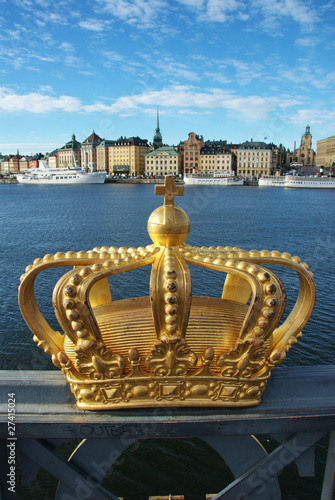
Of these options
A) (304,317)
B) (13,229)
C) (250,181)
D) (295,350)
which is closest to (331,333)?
(295,350)

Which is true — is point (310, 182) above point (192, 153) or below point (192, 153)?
below

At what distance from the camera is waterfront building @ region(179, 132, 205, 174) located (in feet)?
305

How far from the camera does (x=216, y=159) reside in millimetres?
92000

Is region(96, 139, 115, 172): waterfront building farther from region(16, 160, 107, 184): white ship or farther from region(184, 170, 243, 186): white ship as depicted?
region(184, 170, 243, 186): white ship

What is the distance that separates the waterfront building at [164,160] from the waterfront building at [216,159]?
19.4 ft

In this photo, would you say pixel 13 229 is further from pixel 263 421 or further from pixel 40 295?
pixel 263 421

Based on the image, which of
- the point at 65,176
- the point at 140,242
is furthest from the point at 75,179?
the point at 140,242

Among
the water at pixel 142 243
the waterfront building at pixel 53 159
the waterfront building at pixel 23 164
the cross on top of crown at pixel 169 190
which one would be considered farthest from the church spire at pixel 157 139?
the cross on top of crown at pixel 169 190

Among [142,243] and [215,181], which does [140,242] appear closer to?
[142,243]

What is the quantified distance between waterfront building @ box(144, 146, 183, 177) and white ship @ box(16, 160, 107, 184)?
51.5ft

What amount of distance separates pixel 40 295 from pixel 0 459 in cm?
971

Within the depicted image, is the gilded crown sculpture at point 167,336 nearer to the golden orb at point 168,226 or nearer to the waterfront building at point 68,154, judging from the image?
the golden orb at point 168,226

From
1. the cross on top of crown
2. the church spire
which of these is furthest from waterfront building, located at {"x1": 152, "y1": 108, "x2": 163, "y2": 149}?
the cross on top of crown

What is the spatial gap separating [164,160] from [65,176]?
25090mm
